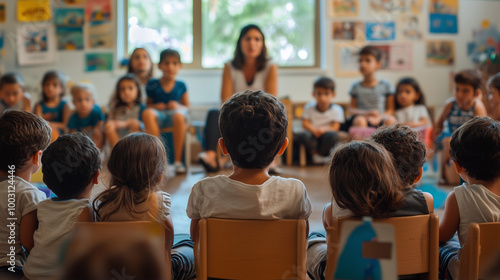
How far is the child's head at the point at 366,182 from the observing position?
112cm

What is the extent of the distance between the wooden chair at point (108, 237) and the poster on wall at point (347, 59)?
3557 millimetres

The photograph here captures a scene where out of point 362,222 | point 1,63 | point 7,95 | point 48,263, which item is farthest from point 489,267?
point 1,63

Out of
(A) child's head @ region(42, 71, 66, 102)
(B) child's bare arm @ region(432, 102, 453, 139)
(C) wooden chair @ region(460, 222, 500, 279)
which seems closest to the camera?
(C) wooden chair @ region(460, 222, 500, 279)

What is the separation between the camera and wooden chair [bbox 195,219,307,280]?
3.37ft

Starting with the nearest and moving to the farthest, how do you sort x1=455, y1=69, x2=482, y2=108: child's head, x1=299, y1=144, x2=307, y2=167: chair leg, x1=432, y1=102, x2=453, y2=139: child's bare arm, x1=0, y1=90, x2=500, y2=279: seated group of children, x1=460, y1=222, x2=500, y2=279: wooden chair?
1. x1=460, y1=222, x2=500, y2=279: wooden chair
2. x1=0, y1=90, x2=500, y2=279: seated group of children
3. x1=455, y1=69, x2=482, y2=108: child's head
4. x1=432, y1=102, x2=453, y2=139: child's bare arm
5. x1=299, y1=144, x2=307, y2=167: chair leg

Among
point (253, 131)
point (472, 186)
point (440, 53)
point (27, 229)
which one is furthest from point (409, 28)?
point (27, 229)

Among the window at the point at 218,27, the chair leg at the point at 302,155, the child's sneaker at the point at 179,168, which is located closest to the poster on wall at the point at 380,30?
the window at the point at 218,27

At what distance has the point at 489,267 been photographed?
1057 mm

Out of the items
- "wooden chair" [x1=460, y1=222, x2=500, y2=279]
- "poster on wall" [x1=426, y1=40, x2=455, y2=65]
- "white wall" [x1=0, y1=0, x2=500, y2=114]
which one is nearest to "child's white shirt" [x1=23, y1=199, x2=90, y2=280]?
"wooden chair" [x1=460, y1=222, x2=500, y2=279]

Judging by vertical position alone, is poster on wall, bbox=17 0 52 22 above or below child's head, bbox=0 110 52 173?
above

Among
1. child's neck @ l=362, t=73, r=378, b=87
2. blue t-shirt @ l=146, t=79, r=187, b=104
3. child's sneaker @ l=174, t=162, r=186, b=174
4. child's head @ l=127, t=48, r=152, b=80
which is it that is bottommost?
child's sneaker @ l=174, t=162, r=186, b=174

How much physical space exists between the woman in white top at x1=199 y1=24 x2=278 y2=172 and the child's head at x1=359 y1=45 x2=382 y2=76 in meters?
0.82

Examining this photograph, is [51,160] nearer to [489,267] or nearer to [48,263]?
[48,263]

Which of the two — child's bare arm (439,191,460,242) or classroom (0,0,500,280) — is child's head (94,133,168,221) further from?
child's bare arm (439,191,460,242)
